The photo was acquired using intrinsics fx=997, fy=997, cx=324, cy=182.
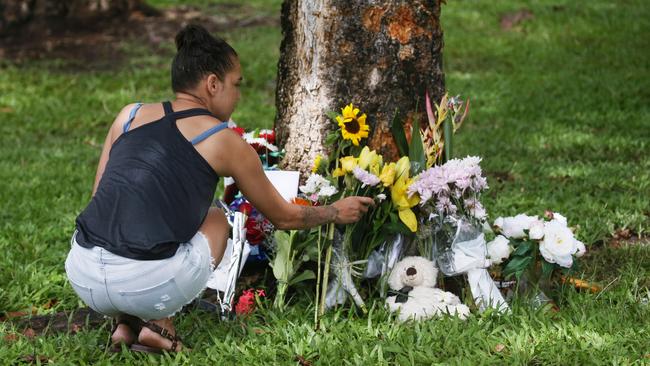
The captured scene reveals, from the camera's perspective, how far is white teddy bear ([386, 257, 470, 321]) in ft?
13.0

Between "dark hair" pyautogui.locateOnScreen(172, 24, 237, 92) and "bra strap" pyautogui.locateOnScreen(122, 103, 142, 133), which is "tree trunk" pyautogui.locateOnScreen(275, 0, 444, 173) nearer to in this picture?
"dark hair" pyautogui.locateOnScreen(172, 24, 237, 92)

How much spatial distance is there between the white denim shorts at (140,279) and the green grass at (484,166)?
235 millimetres

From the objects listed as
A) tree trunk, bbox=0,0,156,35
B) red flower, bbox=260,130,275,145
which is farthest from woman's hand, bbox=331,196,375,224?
tree trunk, bbox=0,0,156,35

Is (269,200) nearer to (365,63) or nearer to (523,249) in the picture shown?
(365,63)

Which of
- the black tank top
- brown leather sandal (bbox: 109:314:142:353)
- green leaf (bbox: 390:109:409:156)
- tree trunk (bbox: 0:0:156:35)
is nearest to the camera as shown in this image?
the black tank top

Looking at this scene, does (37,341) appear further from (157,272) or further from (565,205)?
(565,205)

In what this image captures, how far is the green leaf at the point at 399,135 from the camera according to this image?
4.32 metres

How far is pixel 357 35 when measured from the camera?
4379mm

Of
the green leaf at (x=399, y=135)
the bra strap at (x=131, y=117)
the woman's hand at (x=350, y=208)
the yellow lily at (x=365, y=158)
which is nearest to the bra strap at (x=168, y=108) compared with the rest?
the bra strap at (x=131, y=117)

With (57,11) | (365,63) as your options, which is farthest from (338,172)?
(57,11)

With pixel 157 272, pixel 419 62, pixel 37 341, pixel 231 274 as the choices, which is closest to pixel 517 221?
pixel 419 62

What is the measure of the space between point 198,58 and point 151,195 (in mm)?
534

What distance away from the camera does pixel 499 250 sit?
13.6ft

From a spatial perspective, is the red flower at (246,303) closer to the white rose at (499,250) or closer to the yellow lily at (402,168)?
the yellow lily at (402,168)
